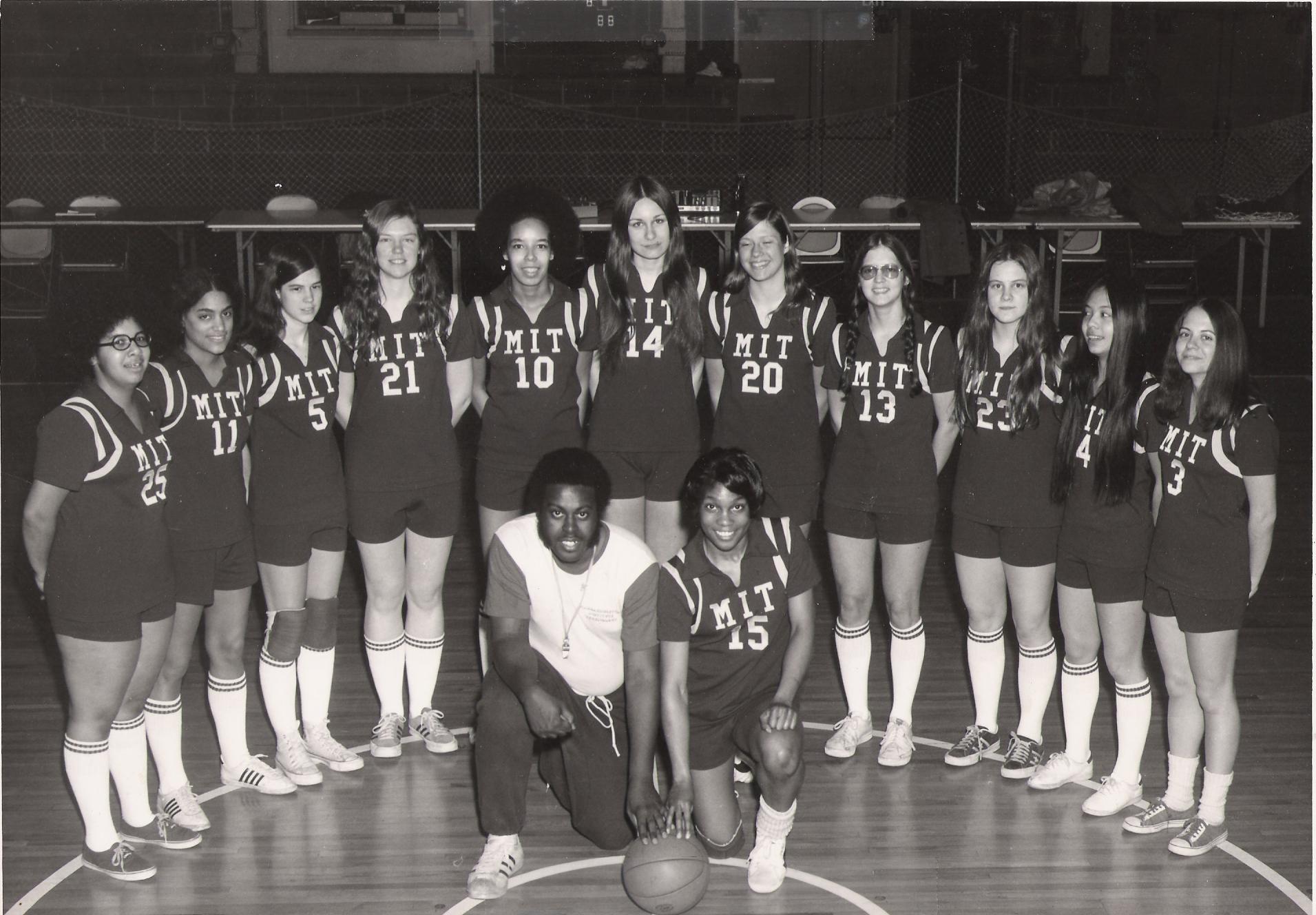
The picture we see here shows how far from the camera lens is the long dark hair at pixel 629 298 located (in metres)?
4.61

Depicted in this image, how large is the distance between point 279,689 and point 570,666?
1046 mm

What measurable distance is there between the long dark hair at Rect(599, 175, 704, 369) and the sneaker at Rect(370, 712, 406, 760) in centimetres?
133

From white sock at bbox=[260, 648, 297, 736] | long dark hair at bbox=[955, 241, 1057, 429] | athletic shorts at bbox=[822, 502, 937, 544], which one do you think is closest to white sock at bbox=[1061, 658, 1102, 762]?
athletic shorts at bbox=[822, 502, 937, 544]

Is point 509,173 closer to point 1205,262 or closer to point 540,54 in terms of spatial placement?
point 540,54

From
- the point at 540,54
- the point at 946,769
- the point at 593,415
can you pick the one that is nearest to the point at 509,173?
the point at 540,54

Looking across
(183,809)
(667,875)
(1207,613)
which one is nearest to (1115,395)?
(1207,613)

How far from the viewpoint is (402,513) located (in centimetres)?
450

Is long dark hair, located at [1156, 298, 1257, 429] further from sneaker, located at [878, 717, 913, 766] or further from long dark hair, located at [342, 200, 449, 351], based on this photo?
long dark hair, located at [342, 200, 449, 351]

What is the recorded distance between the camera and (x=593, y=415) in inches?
186

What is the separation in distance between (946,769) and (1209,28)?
11039mm

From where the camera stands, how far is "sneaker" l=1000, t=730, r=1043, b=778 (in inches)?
175

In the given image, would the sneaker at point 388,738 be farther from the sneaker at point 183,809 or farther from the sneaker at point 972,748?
the sneaker at point 972,748

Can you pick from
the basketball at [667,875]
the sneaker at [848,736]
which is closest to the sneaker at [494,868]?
the basketball at [667,875]

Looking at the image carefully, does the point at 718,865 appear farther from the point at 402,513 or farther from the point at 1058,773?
the point at 402,513
